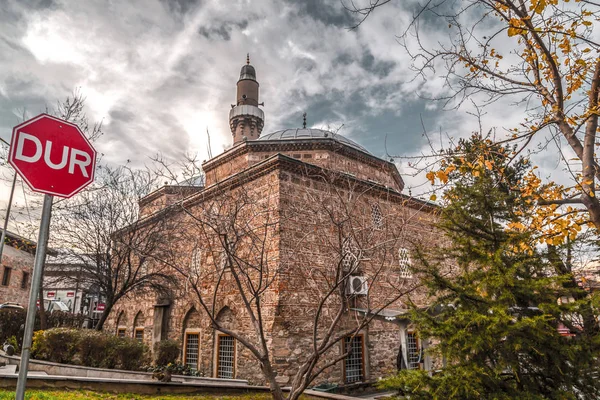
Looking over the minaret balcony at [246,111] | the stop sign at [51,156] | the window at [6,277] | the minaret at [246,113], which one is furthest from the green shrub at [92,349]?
the window at [6,277]

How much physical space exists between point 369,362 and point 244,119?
15121 millimetres

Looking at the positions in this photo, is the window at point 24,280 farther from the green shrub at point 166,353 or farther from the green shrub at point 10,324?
the green shrub at point 166,353

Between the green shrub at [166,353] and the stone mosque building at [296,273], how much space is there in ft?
1.85

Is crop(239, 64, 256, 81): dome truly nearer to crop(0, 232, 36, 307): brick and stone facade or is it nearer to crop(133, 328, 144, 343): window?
crop(133, 328, 144, 343): window

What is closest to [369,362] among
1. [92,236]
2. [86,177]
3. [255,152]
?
→ [255,152]

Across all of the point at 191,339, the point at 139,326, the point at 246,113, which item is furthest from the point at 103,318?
the point at 246,113

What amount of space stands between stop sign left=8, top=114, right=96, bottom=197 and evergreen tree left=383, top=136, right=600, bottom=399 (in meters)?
3.56

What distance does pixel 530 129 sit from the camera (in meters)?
4.73

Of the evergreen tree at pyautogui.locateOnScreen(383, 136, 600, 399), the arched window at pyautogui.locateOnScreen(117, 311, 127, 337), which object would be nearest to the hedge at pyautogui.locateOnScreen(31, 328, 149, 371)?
the arched window at pyautogui.locateOnScreen(117, 311, 127, 337)

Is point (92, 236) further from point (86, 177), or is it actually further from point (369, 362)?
point (86, 177)

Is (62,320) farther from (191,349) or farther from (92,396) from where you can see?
(92,396)

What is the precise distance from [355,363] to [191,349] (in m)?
5.00

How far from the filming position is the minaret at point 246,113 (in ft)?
71.5

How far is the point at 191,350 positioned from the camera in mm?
11844
